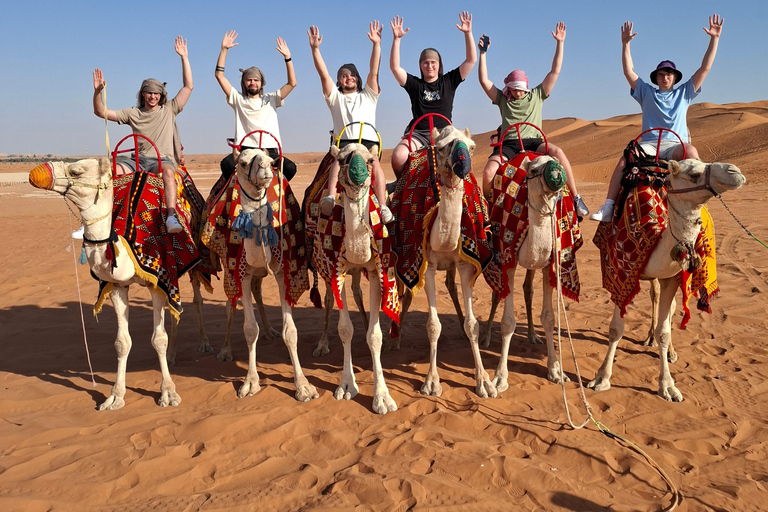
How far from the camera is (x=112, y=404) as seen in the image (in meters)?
5.61

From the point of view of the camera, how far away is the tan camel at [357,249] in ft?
15.6

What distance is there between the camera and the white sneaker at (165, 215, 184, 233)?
5672mm

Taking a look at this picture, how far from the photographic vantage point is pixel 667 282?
18.0 ft

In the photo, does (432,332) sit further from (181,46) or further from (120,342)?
(181,46)

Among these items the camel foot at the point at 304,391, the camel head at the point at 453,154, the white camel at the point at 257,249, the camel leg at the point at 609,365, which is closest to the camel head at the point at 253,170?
the white camel at the point at 257,249

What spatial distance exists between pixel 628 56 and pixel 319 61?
11.3 feet

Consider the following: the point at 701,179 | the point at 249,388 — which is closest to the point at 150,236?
the point at 249,388

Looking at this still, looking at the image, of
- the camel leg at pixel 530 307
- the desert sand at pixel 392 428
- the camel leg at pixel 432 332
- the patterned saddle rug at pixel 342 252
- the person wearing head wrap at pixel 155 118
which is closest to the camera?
the desert sand at pixel 392 428

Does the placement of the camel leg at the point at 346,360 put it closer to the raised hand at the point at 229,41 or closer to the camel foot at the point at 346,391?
the camel foot at the point at 346,391

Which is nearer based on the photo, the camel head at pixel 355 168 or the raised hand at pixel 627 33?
the camel head at pixel 355 168

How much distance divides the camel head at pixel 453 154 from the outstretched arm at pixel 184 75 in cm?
343

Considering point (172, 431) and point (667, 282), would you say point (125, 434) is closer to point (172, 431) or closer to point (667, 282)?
point (172, 431)

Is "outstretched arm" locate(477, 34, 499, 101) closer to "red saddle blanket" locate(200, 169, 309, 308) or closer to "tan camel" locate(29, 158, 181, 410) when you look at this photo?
"red saddle blanket" locate(200, 169, 309, 308)

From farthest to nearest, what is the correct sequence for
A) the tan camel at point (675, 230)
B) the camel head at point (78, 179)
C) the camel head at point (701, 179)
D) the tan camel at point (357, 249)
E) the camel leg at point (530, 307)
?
1. the camel leg at point (530, 307)
2. the camel head at point (78, 179)
3. the tan camel at point (357, 249)
4. the tan camel at point (675, 230)
5. the camel head at point (701, 179)
